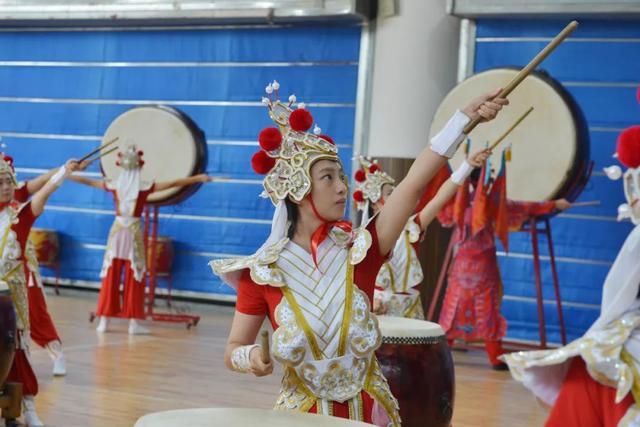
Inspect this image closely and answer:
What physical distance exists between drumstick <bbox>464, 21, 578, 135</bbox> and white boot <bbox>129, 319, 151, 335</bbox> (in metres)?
4.89

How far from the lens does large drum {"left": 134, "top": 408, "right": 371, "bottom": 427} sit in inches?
70.7

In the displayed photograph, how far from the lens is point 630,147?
7.77 feet

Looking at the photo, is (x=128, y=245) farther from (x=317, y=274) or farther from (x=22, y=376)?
(x=317, y=274)

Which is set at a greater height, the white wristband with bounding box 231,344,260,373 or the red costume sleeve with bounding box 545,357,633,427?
the white wristband with bounding box 231,344,260,373

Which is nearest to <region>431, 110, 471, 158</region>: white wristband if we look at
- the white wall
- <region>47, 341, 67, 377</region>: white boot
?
<region>47, 341, 67, 377</region>: white boot

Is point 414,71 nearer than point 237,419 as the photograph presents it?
No

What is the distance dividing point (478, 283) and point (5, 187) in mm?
2829

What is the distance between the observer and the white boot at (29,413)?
12.9 feet

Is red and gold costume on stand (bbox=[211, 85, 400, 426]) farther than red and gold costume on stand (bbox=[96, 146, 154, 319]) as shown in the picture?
No

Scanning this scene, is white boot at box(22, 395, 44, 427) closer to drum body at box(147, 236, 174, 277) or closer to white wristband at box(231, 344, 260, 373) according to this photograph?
white wristband at box(231, 344, 260, 373)

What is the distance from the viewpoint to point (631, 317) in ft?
7.41

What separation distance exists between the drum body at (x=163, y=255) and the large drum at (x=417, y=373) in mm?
4900

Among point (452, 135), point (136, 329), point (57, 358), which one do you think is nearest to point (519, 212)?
point (136, 329)

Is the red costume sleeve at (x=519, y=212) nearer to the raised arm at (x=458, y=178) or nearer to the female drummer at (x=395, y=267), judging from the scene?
the female drummer at (x=395, y=267)
